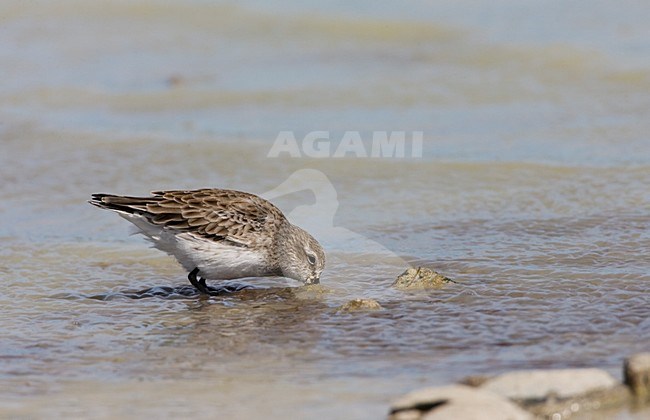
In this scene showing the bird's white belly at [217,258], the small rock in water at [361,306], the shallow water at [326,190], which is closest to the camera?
the shallow water at [326,190]

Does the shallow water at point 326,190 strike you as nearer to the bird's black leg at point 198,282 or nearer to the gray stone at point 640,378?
the bird's black leg at point 198,282

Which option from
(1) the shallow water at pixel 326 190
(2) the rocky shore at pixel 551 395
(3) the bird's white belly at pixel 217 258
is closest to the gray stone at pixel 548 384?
(2) the rocky shore at pixel 551 395

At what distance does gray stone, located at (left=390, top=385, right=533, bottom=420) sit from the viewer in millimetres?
4859

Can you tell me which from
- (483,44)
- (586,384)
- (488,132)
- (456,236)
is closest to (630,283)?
(456,236)

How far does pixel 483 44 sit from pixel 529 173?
511 centimetres

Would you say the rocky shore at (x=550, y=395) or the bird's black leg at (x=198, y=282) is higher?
the bird's black leg at (x=198, y=282)

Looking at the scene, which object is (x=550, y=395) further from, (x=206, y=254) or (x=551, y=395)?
(x=206, y=254)

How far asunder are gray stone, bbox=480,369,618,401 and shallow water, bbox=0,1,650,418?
646 mm

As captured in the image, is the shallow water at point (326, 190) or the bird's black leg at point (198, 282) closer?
the shallow water at point (326, 190)

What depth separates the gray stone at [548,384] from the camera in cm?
519

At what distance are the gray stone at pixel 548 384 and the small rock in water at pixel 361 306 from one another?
2116 millimetres

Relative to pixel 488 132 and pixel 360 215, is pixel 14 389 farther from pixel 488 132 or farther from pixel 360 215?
pixel 488 132

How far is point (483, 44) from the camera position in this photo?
15812 mm

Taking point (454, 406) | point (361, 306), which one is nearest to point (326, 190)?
point (361, 306)
